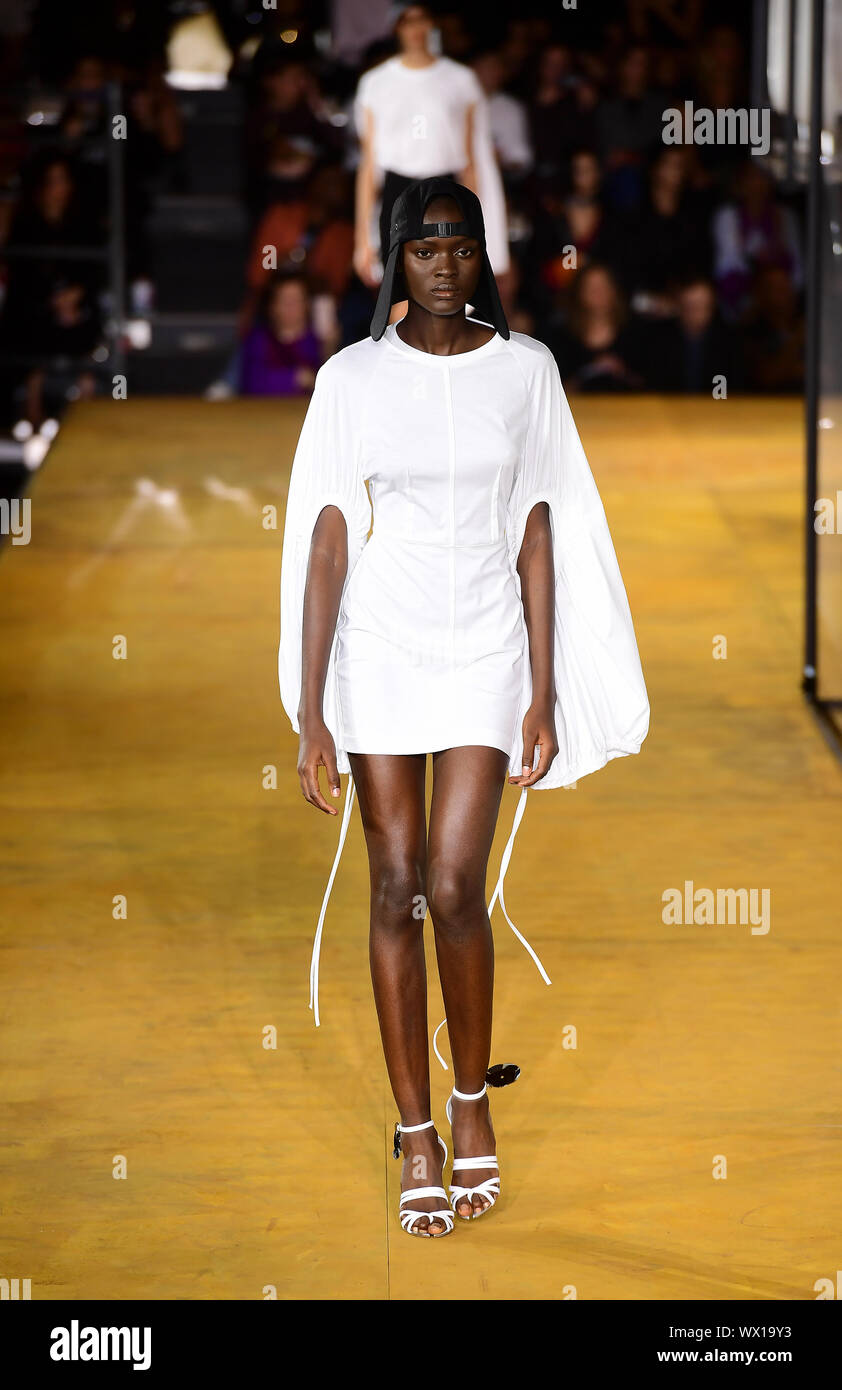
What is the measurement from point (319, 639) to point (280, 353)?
24.3 ft

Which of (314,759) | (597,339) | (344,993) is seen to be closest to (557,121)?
(597,339)

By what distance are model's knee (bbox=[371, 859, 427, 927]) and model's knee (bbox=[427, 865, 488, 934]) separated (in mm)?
22

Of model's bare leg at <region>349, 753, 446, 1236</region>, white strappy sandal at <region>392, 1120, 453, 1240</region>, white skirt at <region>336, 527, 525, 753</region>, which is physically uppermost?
white skirt at <region>336, 527, 525, 753</region>

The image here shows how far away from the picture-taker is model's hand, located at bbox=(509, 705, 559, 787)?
2.98m

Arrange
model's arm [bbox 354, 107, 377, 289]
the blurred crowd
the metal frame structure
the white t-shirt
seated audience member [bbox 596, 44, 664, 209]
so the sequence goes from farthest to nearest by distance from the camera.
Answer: seated audience member [bbox 596, 44, 664, 209], the blurred crowd, model's arm [bbox 354, 107, 377, 289], the white t-shirt, the metal frame structure

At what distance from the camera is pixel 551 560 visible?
2.99m

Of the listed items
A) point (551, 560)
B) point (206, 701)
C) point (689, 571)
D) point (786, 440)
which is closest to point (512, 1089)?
point (551, 560)

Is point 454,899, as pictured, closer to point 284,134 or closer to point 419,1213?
point 419,1213

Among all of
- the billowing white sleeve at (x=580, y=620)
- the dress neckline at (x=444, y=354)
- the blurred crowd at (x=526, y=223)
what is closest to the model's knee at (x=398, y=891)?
the billowing white sleeve at (x=580, y=620)

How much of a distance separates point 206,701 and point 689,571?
6.86 ft

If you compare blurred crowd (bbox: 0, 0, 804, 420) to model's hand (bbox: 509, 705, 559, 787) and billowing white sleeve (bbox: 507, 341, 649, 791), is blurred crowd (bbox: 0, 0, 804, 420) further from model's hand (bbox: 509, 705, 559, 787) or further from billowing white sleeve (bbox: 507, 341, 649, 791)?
model's hand (bbox: 509, 705, 559, 787)

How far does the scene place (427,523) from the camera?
9.43 feet

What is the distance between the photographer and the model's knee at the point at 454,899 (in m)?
2.88

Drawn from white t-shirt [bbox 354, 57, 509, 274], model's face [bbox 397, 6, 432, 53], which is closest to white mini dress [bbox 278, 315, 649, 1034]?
white t-shirt [bbox 354, 57, 509, 274]
